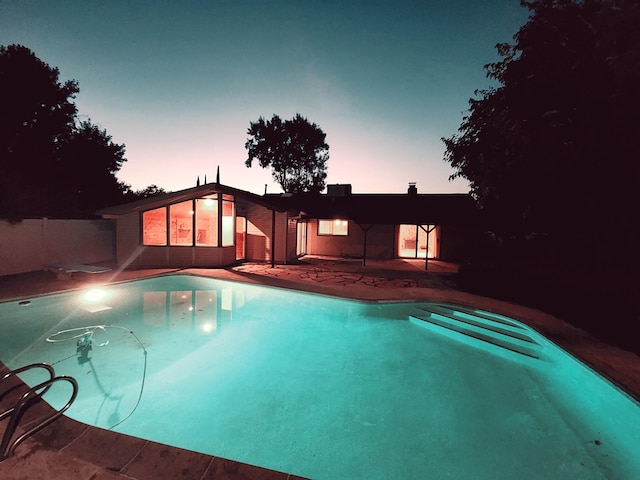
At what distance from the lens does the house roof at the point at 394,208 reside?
53.8ft

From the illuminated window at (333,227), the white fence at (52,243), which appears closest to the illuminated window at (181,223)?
the white fence at (52,243)

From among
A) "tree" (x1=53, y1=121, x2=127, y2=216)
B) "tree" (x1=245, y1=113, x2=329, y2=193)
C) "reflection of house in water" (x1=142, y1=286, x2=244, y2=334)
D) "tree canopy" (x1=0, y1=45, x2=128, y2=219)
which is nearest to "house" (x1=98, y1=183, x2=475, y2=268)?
"reflection of house in water" (x1=142, y1=286, x2=244, y2=334)

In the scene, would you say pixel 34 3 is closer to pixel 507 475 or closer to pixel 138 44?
pixel 138 44

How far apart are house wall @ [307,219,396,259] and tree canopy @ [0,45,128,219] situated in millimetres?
14935

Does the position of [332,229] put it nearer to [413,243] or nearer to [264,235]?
[264,235]

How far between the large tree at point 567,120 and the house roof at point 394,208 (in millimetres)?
4269

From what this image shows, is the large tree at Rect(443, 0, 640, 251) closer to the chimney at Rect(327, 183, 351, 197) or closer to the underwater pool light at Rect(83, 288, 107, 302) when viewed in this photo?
the chimney at Rect(327, 183, 351, 197)

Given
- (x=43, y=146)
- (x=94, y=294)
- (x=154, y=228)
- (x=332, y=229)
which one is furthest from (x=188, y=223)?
(x=43, y=146)

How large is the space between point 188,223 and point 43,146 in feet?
36.0

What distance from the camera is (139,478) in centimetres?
210

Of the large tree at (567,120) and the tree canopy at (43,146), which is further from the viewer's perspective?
the tree canopy at (43,146)

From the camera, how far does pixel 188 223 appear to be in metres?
13.0

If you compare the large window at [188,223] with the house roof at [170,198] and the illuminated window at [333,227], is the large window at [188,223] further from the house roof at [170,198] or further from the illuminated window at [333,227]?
the illuminated window at [333,227]

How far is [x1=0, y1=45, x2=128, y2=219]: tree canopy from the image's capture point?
1464cm
